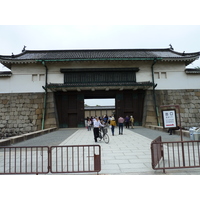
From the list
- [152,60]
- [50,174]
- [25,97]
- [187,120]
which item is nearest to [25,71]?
[25,97]

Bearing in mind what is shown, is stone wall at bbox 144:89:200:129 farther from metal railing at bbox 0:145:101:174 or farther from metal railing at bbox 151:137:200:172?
metal railing at bbox 0:145:101:174

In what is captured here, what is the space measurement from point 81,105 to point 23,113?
6501 mm

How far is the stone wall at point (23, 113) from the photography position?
18.3 meters

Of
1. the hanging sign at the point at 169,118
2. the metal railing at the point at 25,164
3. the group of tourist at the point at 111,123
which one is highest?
the hanging sign at the point at 169,118

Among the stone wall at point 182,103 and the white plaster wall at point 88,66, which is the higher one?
the white plaster wall at point 88,66

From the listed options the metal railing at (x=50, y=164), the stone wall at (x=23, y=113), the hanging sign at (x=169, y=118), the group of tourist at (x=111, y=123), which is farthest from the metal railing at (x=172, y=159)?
the stone wall at (x=23, y=113)

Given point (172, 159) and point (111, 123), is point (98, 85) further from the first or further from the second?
point (172, 159)

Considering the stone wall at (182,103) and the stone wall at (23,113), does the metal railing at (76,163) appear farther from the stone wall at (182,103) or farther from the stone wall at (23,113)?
the stone wall at (182,103)

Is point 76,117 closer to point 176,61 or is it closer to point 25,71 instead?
point 25,71

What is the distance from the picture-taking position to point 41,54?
882 inches

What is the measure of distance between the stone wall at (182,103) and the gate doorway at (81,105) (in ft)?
Result: 3.47

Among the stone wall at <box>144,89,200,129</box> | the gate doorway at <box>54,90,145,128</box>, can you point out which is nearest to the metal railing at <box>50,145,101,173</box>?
the gate doorway at <box>54,90,145,128</box>

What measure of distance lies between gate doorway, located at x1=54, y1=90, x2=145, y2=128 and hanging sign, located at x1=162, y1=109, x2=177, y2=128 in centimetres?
1382

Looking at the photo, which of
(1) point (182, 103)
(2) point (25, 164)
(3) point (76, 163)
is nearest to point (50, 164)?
(3) point (76, 163)
